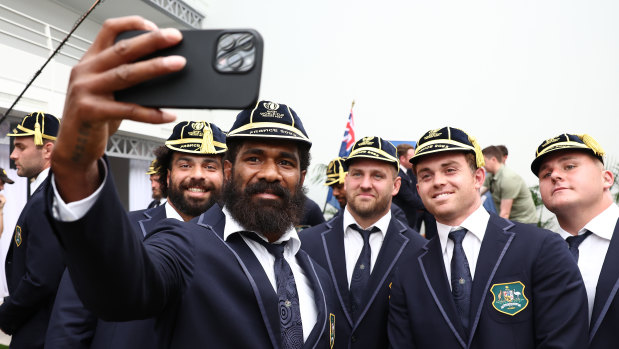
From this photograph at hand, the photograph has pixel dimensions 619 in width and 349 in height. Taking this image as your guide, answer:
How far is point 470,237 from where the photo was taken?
2.18 meters

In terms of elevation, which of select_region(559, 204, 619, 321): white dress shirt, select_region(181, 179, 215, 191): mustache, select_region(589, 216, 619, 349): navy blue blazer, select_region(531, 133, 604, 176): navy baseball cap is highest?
select_region(531, 133, 604, 176): navy baseball cap

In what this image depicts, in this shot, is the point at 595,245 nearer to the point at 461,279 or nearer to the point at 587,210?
the point at 587,210

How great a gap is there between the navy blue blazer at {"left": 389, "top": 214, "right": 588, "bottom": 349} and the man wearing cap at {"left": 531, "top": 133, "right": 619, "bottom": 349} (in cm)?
14

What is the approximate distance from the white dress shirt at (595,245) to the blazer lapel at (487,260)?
1.27 feet

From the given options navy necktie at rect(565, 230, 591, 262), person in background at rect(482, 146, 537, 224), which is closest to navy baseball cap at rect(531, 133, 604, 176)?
navy necktie at rect(565, 230, 591, 262)

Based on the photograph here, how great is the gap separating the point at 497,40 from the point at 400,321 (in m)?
8.50

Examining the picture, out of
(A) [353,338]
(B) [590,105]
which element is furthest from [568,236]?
(B) [590,105]

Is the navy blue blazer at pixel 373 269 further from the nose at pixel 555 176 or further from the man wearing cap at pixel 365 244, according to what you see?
the nose at pixel 555 176

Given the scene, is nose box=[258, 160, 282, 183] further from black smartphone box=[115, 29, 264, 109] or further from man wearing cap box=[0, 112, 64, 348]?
man wearing cap box=[0, 112, 64, 348]

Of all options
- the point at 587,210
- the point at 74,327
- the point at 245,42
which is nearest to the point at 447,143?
the point at 587,210

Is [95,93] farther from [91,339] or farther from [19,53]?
[19,53]

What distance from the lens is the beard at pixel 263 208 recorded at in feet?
5.40

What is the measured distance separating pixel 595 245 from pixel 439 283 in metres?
0.82

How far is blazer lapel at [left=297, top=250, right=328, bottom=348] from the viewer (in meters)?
1.54
